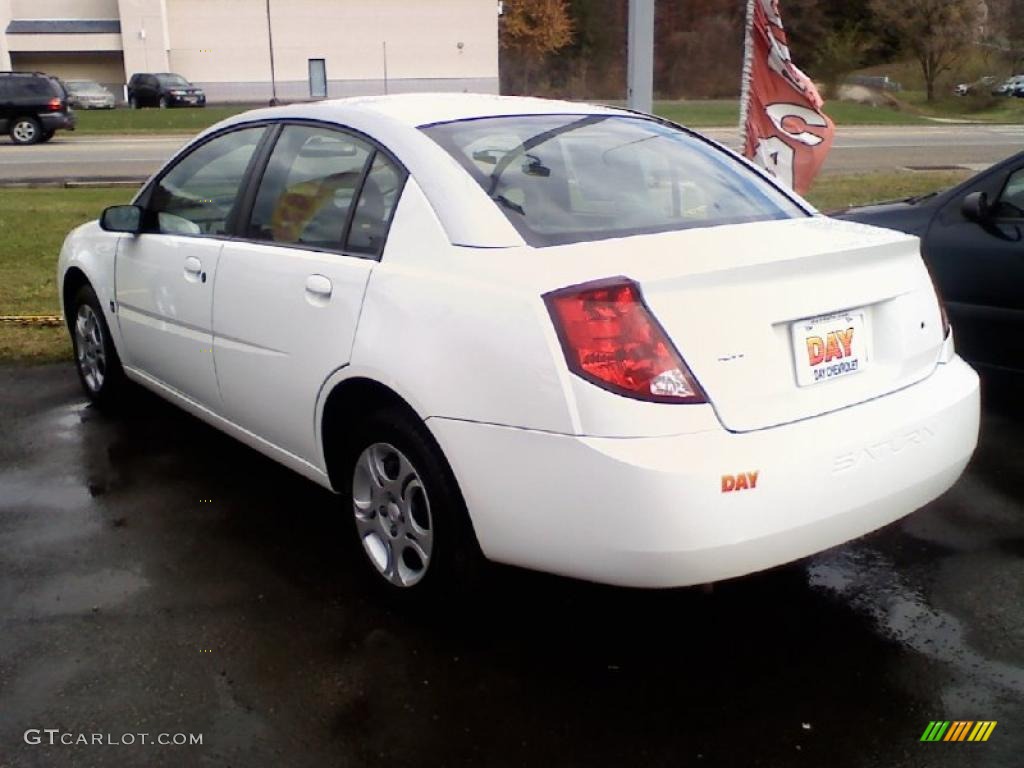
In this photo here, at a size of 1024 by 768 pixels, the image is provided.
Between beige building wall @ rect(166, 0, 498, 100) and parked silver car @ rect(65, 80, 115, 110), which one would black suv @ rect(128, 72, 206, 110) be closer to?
parked silver car @ rect(65, 80, 115, 110)

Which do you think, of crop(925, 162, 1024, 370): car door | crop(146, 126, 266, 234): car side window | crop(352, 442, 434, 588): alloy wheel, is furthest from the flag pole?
crop(352, 442, 434, 588): alloy wheel

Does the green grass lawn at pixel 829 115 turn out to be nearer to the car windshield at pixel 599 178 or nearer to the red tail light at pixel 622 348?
the car windshield at pixel 599 178

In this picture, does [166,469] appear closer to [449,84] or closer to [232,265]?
[232,265]

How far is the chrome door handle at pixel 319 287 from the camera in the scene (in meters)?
3.50

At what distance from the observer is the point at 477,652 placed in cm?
325

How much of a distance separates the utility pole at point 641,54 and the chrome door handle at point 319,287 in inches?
164

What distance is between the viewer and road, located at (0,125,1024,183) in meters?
18.9

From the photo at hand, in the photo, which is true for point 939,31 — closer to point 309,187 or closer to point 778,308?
point 309,187

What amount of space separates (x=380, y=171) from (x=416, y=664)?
1593 mm

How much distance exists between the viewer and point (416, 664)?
3.18m

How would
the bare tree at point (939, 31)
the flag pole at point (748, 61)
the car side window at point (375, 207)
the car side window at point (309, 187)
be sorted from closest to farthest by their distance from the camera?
the car side window at point (375, 207) → the car side window at point (309, 187) → the flag pole at point (748, 61) → the bare tree at point (939, 31)

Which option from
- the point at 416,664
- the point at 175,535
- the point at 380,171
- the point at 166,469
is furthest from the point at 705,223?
the point at 166,469

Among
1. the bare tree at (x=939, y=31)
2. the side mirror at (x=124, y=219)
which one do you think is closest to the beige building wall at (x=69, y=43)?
the bare tree at (x=939, y=31)

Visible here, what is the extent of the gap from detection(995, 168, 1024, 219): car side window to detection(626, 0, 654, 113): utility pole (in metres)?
2.55
